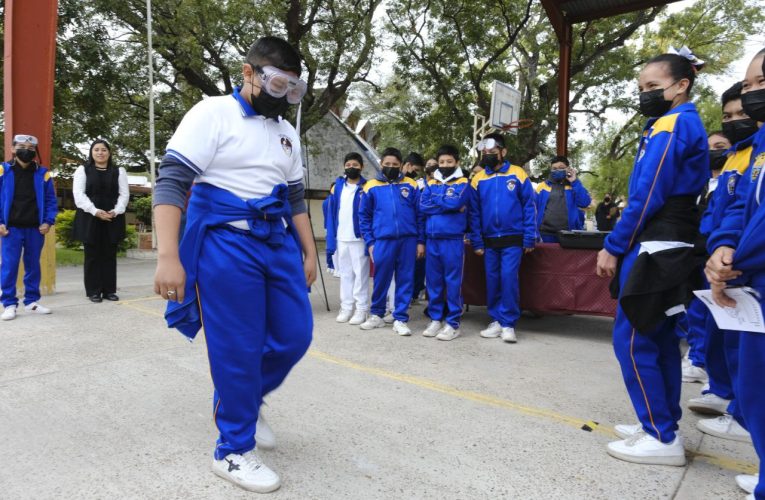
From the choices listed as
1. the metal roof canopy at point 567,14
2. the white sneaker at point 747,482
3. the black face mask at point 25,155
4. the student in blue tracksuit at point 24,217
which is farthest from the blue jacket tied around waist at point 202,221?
the metal roof canopy at point 567,14

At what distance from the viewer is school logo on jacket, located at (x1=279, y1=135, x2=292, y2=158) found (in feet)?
8.42

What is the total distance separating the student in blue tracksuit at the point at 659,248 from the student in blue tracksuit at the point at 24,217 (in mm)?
6108

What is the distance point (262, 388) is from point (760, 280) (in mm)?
2252

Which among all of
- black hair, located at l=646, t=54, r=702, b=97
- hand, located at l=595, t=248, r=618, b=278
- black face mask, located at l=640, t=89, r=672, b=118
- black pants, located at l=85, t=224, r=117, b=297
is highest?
black hair, located at l=646, t=54, r=702, b=97

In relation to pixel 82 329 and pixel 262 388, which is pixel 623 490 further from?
pixel 82 329

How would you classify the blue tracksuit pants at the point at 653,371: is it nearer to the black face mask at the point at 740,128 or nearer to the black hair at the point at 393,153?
the black face mask at the point at 740,128

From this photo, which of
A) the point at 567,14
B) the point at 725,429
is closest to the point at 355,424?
the point at 725,429

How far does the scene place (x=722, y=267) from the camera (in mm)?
2053

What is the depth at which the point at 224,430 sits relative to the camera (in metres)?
2.41

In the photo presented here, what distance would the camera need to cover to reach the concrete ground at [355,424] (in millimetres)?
2436

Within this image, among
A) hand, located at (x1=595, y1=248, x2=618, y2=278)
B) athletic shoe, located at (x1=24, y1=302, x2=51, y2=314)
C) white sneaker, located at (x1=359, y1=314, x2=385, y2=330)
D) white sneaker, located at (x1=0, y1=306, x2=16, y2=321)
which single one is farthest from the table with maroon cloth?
white sneaker, located at (x1=0, y1=306, x2=16, y2=321)

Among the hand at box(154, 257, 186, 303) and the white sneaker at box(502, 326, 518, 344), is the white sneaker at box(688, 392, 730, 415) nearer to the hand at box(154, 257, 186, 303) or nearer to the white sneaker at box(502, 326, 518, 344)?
the white sneaker at box(502, 326, 518, 344)

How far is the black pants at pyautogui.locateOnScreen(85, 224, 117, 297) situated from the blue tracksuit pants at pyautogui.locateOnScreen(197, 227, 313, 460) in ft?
17.4

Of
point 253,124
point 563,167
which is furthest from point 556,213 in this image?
point 253,124
